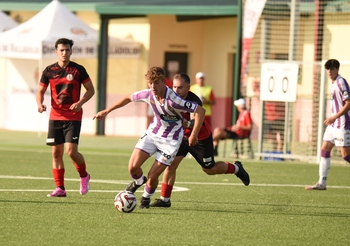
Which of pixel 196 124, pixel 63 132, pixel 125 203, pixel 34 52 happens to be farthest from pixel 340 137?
pixel 34 52

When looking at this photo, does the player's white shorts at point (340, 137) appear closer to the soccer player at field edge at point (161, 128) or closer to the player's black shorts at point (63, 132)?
the soccer player at field edge at point (161, 128)

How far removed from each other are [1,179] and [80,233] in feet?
19.0

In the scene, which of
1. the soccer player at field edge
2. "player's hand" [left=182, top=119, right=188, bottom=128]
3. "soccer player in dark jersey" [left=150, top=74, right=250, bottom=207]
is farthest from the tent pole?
the soccer player at field edge

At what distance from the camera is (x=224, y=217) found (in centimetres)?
1084

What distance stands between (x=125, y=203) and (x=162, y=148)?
0.82 meters

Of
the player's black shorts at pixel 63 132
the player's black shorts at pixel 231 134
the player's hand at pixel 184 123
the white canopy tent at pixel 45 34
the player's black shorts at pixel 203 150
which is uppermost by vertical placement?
the white canopy tent at pixel 45 34

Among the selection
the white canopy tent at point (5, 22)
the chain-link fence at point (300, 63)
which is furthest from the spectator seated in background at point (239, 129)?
the white canopy tent at point (5, 22)

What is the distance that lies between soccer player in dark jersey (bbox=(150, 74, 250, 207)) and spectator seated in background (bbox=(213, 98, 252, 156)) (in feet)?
29.0

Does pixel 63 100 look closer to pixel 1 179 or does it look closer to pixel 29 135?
pixel 1 179

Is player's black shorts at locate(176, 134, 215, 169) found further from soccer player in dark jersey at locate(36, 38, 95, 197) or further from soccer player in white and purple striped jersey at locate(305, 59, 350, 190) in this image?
soccer player in white and purple striped jersey at locate(305, 59, 350, 190)

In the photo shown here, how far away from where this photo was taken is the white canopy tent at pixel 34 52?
26.8m

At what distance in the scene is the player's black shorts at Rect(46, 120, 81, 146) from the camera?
12.5 m

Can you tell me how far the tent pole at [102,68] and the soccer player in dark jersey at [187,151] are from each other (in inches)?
657

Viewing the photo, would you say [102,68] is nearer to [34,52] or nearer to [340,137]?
[34,52]
